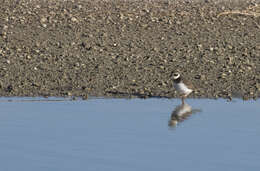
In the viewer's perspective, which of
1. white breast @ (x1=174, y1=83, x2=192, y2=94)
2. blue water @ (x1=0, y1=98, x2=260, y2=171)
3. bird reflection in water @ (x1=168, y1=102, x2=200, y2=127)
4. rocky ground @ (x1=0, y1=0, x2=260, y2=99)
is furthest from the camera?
rocky ground @ (x1=0, y1=0, x2=260, y2=99)

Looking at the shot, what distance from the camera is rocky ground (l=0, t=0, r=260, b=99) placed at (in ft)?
59.6

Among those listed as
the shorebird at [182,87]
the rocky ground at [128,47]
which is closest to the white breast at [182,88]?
the shorebird at [182,87]

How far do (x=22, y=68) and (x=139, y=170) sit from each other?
860cm

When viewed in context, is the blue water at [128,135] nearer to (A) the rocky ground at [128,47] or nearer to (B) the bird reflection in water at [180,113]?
(B) the bird reflection in water at [180,113]

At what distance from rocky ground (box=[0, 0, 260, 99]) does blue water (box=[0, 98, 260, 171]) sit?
1304 mm

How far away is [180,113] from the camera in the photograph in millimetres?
15578

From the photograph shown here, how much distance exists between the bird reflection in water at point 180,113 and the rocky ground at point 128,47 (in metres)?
1.21

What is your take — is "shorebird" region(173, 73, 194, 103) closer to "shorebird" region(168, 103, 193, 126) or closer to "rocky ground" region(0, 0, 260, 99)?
"shorebird" region(168, 103, 193, 126)

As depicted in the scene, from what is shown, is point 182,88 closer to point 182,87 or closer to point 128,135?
point 182,87

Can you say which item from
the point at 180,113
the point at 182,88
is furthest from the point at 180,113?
the point at 182,88

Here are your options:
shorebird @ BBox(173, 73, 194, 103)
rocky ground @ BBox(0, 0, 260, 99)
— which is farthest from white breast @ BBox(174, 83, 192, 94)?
rocky ground @ BBox(0, 0, 260, 99)

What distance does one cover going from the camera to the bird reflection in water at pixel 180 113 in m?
14.7

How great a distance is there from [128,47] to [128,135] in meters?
8.13

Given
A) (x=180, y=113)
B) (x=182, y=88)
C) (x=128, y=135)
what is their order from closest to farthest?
(x=128, y=135) → (x=180, y=113) → (x=182, y=88)
